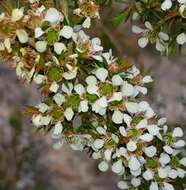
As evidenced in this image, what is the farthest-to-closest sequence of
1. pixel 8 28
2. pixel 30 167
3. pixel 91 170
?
1. pixel 91 170
2. pixel 30 167
3. pixel 8 28

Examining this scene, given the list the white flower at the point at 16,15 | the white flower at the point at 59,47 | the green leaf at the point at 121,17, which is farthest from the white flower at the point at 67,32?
the green leaf at the point at 121,17

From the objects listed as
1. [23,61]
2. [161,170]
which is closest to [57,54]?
[23,61]

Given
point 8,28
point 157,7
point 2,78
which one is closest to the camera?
point 8,28

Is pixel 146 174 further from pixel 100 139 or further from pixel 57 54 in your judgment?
pixel 57 54

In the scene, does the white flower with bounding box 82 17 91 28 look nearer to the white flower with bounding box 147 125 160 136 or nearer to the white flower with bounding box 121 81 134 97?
the white flower with bounding box 121 81 134 97

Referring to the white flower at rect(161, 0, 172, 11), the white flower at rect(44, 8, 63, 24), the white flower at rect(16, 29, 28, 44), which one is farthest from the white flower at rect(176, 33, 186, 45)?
the white flower at rect(16, 29, 28, 44)

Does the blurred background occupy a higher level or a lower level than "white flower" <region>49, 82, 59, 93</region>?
lower
